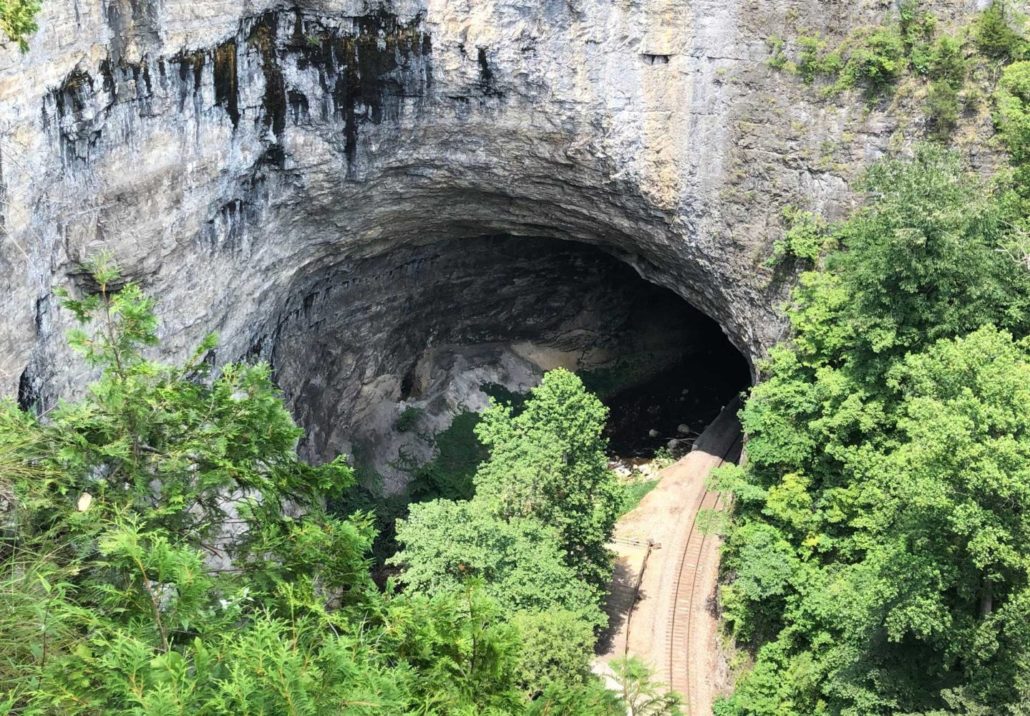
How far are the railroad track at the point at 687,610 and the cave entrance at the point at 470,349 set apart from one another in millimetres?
4857

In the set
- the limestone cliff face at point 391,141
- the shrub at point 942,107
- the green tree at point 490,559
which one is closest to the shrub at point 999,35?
the limestone cliff face at point 391,141

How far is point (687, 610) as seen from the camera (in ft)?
83.6

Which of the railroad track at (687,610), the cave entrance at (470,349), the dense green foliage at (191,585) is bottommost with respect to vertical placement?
the railroad track at (687,610)

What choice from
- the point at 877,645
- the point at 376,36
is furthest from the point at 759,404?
the point at 376,36

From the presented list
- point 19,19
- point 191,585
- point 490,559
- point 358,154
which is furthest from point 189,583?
point 358,154

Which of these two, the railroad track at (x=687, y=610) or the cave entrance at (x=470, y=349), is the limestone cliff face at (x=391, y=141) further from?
the railroad track at (x=687, y=610)

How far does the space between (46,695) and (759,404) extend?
17.8 metres

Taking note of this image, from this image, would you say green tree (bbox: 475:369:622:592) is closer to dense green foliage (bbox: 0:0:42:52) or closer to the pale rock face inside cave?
the pale rock face inside cave

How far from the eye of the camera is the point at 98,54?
658 inches

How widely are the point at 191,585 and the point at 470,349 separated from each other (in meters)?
25.7

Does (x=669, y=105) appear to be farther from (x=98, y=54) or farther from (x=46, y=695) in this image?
(x=46, y=695)

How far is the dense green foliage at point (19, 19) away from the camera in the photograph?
14562 millimetres

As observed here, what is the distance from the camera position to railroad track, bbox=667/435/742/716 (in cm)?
2345

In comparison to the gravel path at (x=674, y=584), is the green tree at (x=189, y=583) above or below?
above
